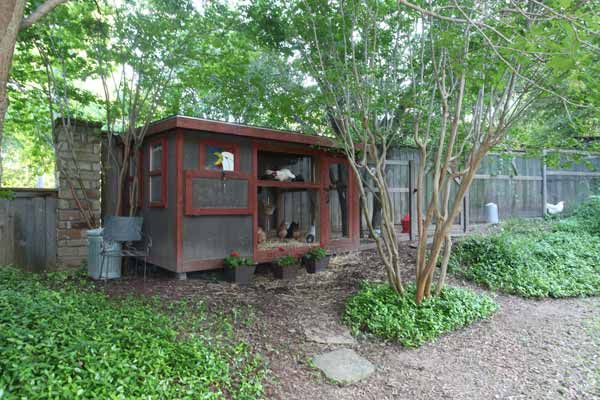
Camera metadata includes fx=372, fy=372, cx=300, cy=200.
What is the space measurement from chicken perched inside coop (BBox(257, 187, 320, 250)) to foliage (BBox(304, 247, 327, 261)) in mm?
308

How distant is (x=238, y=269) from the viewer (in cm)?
471

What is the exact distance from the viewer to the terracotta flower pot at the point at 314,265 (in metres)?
5.41

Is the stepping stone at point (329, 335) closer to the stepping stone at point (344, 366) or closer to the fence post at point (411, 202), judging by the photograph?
the stepping stone at point (344, 366)

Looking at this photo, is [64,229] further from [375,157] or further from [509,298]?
[509,298]

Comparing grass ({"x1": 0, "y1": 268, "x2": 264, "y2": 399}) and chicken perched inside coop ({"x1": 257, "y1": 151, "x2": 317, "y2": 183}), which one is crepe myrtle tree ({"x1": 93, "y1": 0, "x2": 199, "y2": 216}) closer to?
chicken perched inside coop ({"x1": 257, "y1": 151, "x2": 317, "y2": 183})

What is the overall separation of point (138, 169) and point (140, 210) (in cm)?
60

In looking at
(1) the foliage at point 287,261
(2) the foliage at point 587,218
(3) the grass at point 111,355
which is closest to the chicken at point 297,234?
(1) the foliage at point 287,261

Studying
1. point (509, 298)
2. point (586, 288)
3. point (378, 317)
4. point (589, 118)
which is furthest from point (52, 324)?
point (589, 118)

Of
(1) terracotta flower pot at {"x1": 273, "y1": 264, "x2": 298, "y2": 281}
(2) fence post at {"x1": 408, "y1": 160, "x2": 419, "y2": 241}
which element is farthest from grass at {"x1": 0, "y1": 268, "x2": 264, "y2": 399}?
(2) fence post at {"x1": 408, "y1": 160, "x2": 419, "y2": 241}

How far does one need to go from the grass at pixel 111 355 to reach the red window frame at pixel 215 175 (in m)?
1.68

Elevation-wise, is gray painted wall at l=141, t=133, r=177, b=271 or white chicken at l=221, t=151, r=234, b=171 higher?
white chicken at l=221, t=151, r=234, b=171

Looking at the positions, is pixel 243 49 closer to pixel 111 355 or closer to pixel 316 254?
pixel 316 254

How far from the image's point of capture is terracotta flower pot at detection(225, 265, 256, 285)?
4703 millimetres

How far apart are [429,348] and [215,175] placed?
10.3ft
